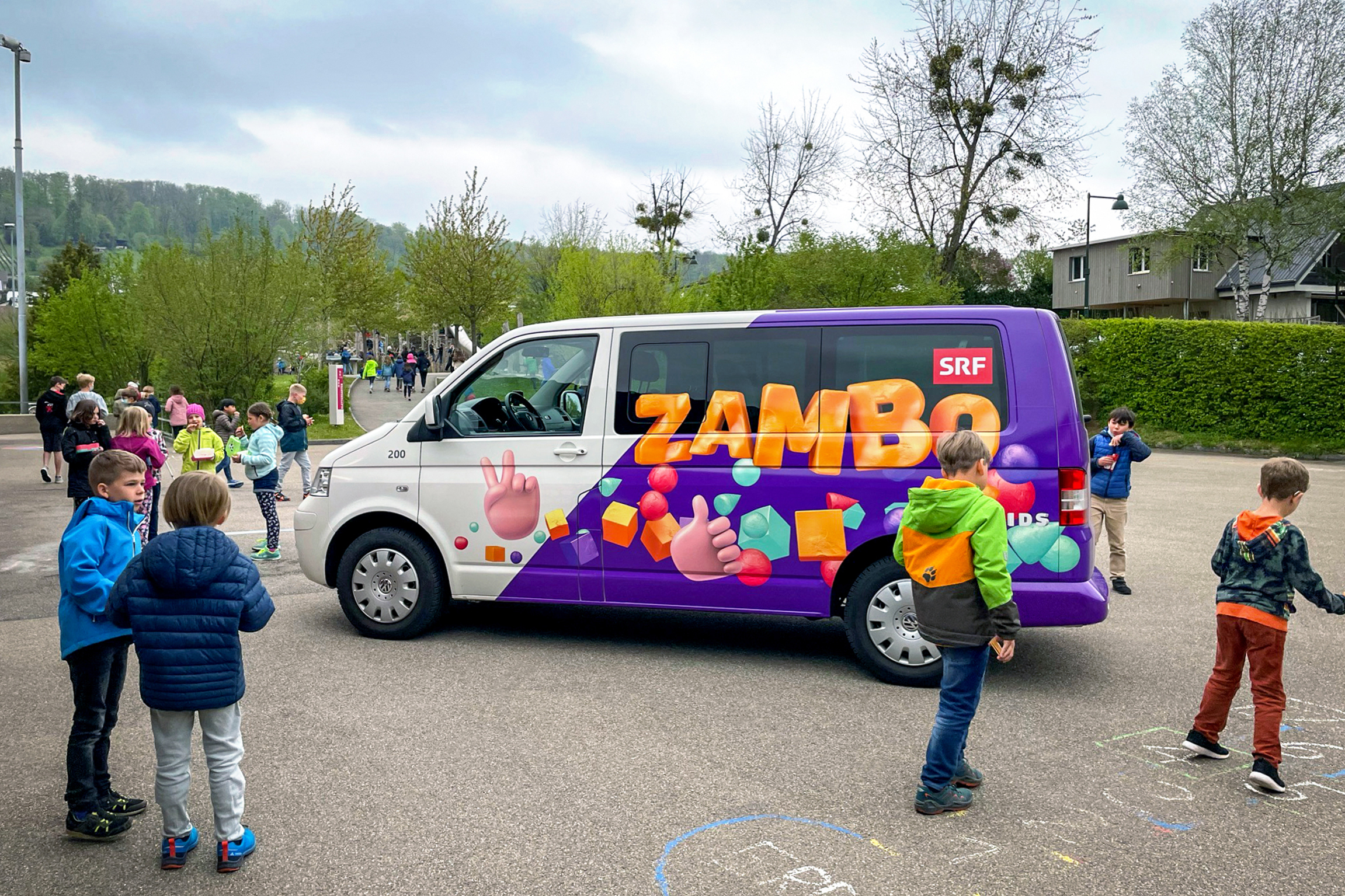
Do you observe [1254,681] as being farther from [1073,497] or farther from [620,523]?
[620,523]

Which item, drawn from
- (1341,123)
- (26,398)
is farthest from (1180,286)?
(26,398)

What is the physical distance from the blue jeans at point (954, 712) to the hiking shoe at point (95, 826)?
3.22 m

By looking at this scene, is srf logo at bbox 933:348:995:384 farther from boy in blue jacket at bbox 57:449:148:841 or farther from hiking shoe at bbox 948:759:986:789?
boy in blue jacket at bbox 57:449:148:841

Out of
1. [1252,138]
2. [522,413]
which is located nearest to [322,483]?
A: [522,413]

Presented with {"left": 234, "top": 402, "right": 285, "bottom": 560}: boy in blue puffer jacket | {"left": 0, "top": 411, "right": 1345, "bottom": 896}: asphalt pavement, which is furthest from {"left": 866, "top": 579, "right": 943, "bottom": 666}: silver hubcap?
{"left": 234, "top": 402, "right": 285, "bottom": 560}: boy in blue puffer jacket

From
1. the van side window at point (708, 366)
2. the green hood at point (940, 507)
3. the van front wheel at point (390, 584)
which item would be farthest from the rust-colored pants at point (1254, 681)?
the van front wheel at point (390, 584)

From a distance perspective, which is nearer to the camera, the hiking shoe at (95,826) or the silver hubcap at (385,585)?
the hiking shoe at (95,826)

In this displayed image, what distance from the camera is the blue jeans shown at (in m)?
4.34

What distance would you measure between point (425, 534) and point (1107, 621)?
16.6 ft

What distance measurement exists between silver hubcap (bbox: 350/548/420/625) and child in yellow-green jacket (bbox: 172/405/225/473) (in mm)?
3597

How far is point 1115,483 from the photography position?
9.14 m

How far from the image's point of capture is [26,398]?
31484 mm

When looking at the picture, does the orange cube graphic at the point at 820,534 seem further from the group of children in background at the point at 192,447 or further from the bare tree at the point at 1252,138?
the bare tree at the point at 1252,138

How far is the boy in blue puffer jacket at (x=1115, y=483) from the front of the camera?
9109 mm
